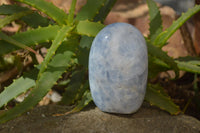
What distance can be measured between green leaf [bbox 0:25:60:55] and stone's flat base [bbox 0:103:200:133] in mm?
301

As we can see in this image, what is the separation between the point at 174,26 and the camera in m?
1.23

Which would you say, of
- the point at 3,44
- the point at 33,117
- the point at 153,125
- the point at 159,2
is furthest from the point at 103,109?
the point at 159,2

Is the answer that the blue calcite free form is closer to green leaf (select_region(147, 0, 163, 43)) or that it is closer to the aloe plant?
the aloe plant

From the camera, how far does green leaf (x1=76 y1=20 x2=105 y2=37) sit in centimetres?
105

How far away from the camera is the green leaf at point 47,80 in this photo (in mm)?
962

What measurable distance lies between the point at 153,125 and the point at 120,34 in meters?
0.37

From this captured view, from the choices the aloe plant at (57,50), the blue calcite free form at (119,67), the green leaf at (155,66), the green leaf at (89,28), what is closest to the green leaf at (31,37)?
the aloe plant at (57,50)

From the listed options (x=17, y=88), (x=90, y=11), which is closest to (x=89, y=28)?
(x=90, y=11)

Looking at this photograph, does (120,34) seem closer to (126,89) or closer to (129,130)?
(126,89)

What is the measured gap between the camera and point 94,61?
0.97m

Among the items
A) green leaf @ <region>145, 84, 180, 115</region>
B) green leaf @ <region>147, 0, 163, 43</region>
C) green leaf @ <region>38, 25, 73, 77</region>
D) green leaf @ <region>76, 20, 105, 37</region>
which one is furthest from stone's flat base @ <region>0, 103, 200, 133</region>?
green leaf @ <region>147, 0, 163, 43</region>

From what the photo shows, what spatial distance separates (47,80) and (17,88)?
0.42 ft

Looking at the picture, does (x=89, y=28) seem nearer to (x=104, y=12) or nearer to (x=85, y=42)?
(x=85, y=42)

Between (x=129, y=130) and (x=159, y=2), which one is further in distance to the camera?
(x=159, y=2)
